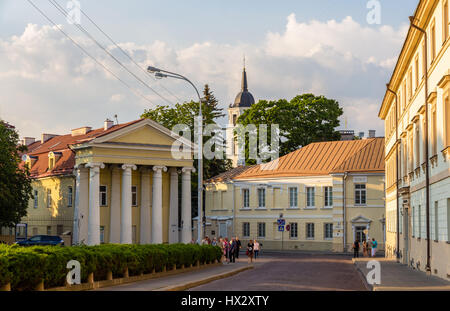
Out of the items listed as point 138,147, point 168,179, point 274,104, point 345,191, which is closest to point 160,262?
point 138,147

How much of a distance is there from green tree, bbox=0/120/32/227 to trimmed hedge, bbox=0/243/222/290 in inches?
733

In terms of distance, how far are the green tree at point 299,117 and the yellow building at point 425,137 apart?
115ft

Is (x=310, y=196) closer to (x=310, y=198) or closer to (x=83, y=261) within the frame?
(x=310, y=198)

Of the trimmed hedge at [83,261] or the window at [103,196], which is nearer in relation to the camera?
the trimmed hedge at [83,261]

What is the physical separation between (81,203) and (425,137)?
29381 mm

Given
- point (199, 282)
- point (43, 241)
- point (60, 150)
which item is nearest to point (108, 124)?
point (60, 150)

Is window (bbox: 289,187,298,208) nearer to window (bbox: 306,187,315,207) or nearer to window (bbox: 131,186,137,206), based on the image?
window (bbox: 306,187,315,207)

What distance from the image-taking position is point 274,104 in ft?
262

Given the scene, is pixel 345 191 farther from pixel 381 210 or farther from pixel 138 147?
pixel 138 147

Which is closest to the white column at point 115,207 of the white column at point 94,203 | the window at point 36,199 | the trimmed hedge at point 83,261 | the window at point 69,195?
the white column at point 94,203

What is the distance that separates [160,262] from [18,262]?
37.1ft

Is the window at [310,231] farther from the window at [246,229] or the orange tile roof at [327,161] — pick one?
the window at [246,229]

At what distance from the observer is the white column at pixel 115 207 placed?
5347 centimetres

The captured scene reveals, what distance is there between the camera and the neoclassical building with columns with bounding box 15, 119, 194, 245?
50844mm
